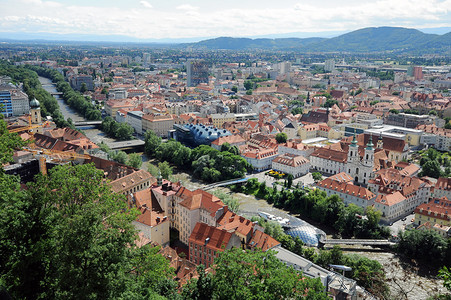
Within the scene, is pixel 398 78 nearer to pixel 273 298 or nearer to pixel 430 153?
pixel 430 153

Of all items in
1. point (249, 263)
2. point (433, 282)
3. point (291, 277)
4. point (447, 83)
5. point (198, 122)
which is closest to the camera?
point (291, 277)

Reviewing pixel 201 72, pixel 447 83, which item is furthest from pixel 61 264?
pixel 447 83

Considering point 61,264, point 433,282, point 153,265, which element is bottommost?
point 433,282

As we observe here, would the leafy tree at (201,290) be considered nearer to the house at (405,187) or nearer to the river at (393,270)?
the river at (393,270)

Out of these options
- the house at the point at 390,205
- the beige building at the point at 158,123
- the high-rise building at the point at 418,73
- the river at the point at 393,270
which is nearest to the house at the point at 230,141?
the river at the point at 393,270

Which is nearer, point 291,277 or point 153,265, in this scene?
point 291,277

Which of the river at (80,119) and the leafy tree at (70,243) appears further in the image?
the river at (80,119)

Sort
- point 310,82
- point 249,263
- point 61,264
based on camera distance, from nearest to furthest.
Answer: point 61,264
point 249,263
point 310,82
